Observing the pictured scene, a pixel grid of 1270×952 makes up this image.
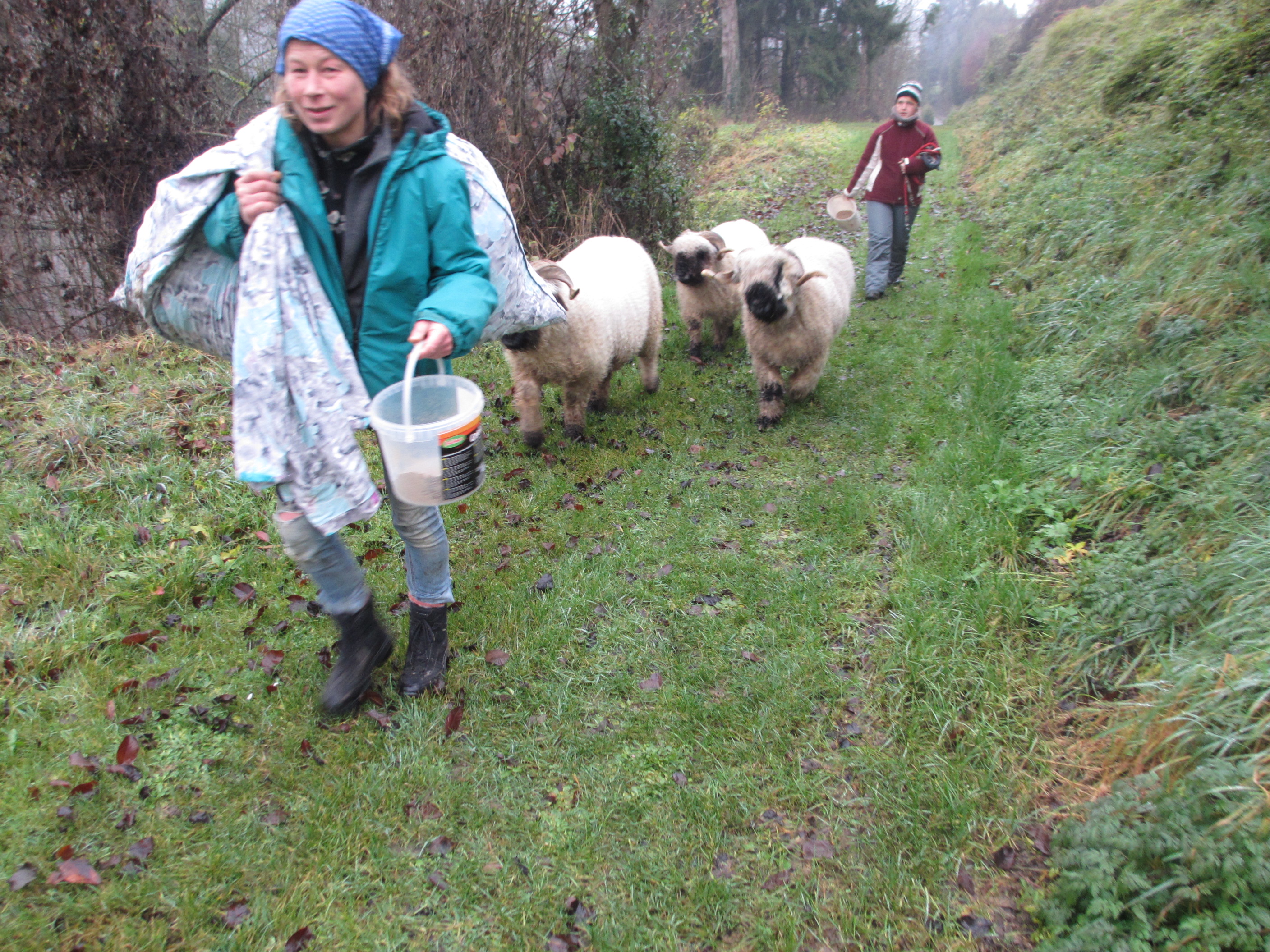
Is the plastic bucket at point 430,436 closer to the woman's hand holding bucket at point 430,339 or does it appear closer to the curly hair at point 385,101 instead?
the woman's hand holding bucket at point 430,339

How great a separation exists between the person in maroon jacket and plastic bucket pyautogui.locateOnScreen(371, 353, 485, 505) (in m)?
8.31

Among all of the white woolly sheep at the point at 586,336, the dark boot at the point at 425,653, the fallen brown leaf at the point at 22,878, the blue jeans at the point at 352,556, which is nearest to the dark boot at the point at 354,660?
the blue jeans at the point at 352,556

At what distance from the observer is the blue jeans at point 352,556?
278 centimetres

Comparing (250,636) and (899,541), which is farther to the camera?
(899,541)

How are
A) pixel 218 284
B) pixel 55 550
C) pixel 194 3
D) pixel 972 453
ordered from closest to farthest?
pixel 218 284 < pixel 55 550 < pixel 972 453 < pixel 194 3

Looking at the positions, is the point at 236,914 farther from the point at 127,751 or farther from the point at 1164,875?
the point at 1164,875

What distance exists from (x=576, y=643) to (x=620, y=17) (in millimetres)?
9492

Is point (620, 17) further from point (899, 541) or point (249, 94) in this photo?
point (899, 541)

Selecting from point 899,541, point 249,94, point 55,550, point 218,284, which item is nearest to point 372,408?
point 218,284

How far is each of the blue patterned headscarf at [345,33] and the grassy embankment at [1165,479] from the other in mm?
3578

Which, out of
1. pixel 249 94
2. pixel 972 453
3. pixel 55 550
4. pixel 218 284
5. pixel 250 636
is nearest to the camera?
pixel 218 284

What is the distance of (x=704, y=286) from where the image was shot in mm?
7961

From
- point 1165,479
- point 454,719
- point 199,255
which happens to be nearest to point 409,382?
point 199,255

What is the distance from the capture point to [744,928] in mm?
2588
